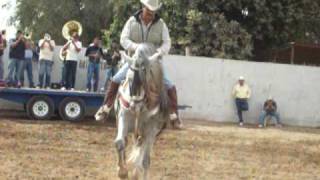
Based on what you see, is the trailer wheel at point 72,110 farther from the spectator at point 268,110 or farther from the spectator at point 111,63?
the spectator at point 268,110

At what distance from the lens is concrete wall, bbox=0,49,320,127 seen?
24.7 metres

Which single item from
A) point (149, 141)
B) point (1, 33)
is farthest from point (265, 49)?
point (149, 141)

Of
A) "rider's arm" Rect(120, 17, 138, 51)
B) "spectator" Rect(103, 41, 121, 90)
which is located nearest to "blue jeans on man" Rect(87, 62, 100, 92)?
"spectator" Rect(103, 41, 121, 90)

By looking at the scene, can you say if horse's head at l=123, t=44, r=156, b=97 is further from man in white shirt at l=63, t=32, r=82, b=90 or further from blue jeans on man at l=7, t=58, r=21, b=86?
blue jeans on man at l=7, t=58, r=21, b=86

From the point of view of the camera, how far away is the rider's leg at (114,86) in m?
9.95

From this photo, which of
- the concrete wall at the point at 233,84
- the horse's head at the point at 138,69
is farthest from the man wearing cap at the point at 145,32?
the concrete wall at the point at 233,84

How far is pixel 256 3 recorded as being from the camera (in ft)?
95.0

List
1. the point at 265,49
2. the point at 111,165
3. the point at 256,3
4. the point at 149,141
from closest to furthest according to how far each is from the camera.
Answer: the point at 149,141 → the point at 111,165 → the point at 256,3 → the point at 265,49

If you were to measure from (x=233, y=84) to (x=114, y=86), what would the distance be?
50.5 feet

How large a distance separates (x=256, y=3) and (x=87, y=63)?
31.3ft

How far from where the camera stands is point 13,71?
68.5ft

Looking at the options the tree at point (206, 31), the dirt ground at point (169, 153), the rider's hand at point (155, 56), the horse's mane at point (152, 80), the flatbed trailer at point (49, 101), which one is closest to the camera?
the horse's mane at point (152, 80)

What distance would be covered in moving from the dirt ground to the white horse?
2.05 meters

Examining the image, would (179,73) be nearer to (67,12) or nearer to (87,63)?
(87,63)
